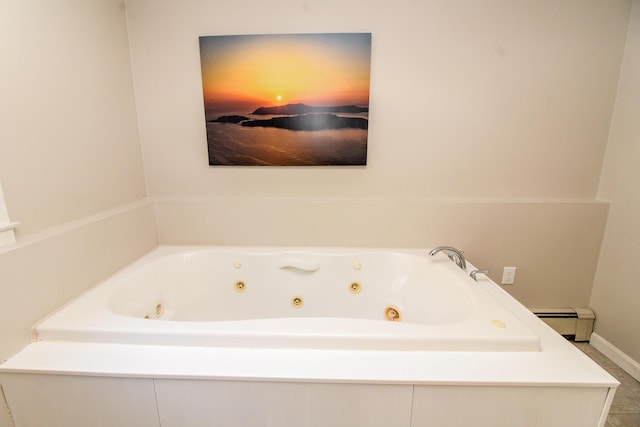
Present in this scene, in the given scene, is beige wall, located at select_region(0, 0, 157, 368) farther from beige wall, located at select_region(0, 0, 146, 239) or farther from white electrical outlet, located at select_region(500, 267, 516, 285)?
white electrical outlet, located at select_region(500, 267, 516, 285)

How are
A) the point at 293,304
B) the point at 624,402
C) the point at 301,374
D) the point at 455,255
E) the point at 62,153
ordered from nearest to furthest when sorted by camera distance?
1. the point at 301,374
2. the point at 62,153
3. the point at 624,402
4. the point at 455,255
5. the point at 293,304

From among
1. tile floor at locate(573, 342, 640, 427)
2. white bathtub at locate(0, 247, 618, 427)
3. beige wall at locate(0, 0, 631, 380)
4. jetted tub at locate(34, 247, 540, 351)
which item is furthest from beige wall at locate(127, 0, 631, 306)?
white bathtub at locate(0, 247, 618, 427)

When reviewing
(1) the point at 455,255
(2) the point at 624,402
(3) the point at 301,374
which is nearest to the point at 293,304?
(3) the point at 301,374

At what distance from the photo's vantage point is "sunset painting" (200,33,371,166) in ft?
5.22

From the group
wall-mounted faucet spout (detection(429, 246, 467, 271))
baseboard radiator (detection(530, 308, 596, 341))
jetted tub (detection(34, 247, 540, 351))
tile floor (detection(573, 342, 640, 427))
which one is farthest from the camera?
baseboard radiator (detection(530, 308, 596, 341))

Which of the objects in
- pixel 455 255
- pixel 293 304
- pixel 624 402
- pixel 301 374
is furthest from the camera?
pixel 293 304

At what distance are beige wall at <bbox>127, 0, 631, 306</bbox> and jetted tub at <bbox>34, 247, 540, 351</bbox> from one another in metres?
0.18

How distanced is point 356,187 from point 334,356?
1067 millimetres

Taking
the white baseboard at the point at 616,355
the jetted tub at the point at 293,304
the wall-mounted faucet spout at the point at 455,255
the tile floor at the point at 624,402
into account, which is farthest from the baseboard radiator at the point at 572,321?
the jetted tub at the point at 293,304

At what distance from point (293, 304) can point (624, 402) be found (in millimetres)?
1753

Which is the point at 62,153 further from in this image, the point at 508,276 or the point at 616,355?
the point at 616,355

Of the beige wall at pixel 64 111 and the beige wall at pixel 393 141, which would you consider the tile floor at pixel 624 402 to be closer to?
the beige wall at pixel 393 141

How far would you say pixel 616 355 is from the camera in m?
1.63

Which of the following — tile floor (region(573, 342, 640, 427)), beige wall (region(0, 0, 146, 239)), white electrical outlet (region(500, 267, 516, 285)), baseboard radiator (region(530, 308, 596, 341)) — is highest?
beige wall (region(0, 0, 146, 239))
